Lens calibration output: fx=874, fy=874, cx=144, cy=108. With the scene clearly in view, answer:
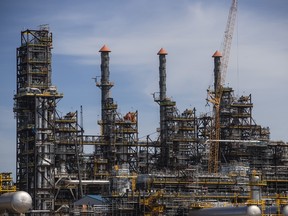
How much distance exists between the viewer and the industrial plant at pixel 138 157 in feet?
369

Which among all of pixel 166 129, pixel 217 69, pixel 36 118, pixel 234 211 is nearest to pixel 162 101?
pixel 166 129

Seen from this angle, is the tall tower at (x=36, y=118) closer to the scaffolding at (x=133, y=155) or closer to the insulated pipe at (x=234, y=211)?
the scaffolding at (x=133, y=155)

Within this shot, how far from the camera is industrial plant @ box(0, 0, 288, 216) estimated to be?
112338mm

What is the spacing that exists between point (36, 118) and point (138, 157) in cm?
2381

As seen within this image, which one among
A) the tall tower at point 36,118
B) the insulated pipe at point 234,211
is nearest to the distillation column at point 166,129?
the tall tower at point 36,118

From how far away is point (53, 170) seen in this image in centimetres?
12975

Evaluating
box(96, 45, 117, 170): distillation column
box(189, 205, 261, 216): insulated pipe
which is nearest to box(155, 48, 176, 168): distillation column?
box(96, 45, 117, 170): distillation column

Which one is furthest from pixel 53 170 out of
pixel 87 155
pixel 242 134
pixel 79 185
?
pixel 242 134

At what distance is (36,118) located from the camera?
130 metres

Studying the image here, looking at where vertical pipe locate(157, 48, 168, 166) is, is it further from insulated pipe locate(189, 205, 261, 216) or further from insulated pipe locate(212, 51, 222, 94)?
insulated pipe locate(189, 205, 261, 216)

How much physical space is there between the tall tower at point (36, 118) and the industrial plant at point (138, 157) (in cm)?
15

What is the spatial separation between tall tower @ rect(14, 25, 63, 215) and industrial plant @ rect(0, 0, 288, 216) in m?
0.15

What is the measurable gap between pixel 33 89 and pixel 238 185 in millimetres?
33678

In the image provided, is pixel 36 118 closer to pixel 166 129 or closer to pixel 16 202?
pixel 166 129
